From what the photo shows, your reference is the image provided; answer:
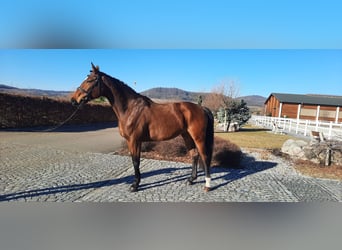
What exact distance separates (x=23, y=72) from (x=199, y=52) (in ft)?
5.89

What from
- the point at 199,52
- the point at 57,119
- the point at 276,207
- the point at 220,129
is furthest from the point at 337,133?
the point at 57,119

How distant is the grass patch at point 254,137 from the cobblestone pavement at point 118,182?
32 cm

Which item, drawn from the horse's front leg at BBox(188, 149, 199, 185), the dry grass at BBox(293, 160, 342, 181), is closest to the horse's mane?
the horse's front leg at BBox(188, 149, 199, 185)

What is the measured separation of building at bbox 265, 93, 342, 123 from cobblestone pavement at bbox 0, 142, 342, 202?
96 centimetres

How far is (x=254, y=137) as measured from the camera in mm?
3008

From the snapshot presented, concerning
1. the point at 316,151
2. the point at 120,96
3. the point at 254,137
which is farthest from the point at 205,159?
the point at 316,151

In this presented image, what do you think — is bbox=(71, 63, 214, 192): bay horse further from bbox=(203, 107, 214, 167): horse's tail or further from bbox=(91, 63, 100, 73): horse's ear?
bbox=(91, 63, 100, 73): horse's ear

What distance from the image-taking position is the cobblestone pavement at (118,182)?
7.33ft

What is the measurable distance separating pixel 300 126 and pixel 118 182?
2.51 meters

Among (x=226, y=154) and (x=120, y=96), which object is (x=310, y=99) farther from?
(x=120, y=96)

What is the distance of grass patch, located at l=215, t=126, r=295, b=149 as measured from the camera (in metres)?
2.91

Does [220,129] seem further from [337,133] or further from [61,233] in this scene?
[61,233]

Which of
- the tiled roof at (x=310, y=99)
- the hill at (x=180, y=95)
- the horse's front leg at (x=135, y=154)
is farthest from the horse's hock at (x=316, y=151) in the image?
the horse's front leg at (x=135, y=154)

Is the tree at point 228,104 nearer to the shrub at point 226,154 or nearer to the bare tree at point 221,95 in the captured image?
the bare tree at point 221,95
